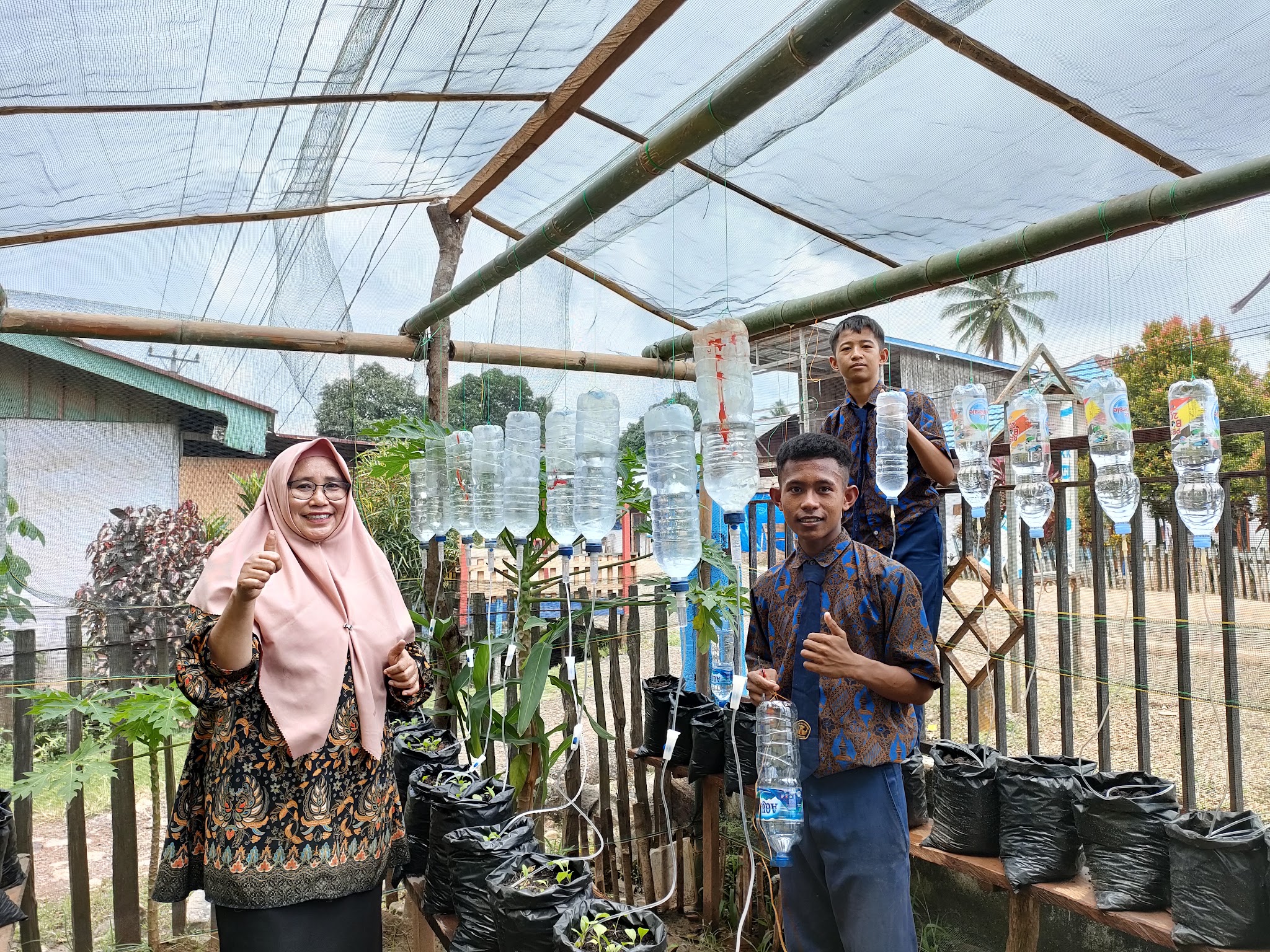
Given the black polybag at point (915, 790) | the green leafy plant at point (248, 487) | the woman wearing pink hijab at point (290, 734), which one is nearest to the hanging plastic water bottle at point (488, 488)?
the woman wearing pink hijab at point (290, 734)

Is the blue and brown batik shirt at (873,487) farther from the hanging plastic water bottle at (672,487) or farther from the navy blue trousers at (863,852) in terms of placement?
the navy blue trousers at (863,852)

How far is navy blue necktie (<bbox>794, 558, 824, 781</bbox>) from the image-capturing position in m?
1.93

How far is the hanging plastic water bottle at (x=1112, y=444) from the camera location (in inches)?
86.4

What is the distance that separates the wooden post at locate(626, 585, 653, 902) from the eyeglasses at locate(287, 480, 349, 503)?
1.98 meters

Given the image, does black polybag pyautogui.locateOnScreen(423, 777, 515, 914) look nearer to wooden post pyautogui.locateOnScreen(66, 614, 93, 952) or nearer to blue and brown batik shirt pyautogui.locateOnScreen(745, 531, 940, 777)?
blue and brown batik shirt pyautogui.locateOnScreen(745, 531, 940, 777)

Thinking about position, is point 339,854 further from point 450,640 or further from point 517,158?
point 517,158

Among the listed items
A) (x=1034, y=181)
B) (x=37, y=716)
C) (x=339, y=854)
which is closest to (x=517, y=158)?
(x=1034, y=181)

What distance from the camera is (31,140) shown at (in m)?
2.66

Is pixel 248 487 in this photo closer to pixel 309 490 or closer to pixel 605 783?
pixel 605 783

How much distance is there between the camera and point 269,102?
272 cm

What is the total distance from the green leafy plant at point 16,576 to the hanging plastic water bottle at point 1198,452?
470 centimetres

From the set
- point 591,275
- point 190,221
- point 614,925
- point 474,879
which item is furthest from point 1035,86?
point 190,221

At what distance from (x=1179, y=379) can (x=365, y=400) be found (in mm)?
4751

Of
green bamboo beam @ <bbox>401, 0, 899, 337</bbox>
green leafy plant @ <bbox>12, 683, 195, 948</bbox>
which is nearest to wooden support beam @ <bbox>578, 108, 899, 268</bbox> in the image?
green bamboo beam @ <bbox>401, 0, 899, 337</bbox>
